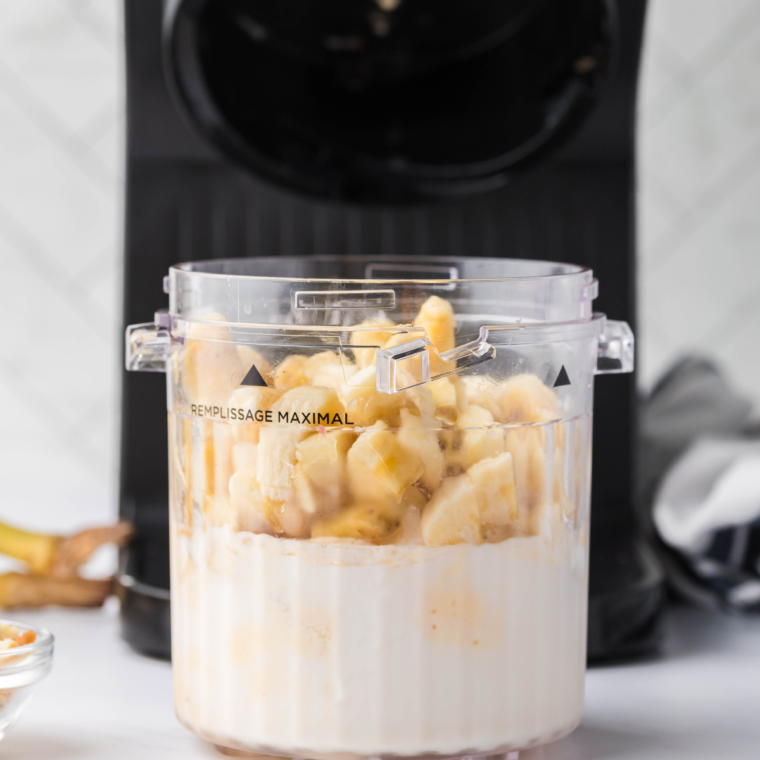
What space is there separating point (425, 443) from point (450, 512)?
0.08 ft

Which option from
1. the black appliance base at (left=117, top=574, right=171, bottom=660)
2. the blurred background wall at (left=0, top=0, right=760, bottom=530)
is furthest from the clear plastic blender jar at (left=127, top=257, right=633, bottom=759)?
the blurred background wall at (left=0, top=0, right=760, bottom=530)

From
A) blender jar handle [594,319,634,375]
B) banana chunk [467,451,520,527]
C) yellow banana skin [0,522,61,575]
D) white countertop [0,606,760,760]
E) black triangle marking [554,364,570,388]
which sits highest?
blender jar handle [594,319,634,375]

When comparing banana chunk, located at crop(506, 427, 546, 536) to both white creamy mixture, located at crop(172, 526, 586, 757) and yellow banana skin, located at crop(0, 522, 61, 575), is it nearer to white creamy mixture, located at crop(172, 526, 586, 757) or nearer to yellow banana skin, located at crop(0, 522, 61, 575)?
white creamy mixture, located at crop(172, 526, 586, 757)

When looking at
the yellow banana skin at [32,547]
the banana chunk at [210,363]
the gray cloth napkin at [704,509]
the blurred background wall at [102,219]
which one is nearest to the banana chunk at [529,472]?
the banana chunk at [210,363]

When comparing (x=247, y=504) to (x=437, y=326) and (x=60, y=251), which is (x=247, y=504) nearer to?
(x=437, y=326)

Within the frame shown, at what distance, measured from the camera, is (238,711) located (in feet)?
1.21

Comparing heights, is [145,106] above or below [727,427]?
above

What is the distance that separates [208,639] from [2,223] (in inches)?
24.6

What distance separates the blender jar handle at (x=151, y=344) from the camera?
396 mm

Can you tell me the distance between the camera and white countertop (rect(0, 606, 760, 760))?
1.31 ft

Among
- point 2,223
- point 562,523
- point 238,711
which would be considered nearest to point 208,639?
point 238,711

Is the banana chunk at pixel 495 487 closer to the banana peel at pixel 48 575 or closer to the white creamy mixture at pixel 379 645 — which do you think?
the white creamy mixture at pixel 379 645

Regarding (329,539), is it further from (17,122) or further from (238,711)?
(17,122)

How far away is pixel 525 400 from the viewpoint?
37 centimetres
